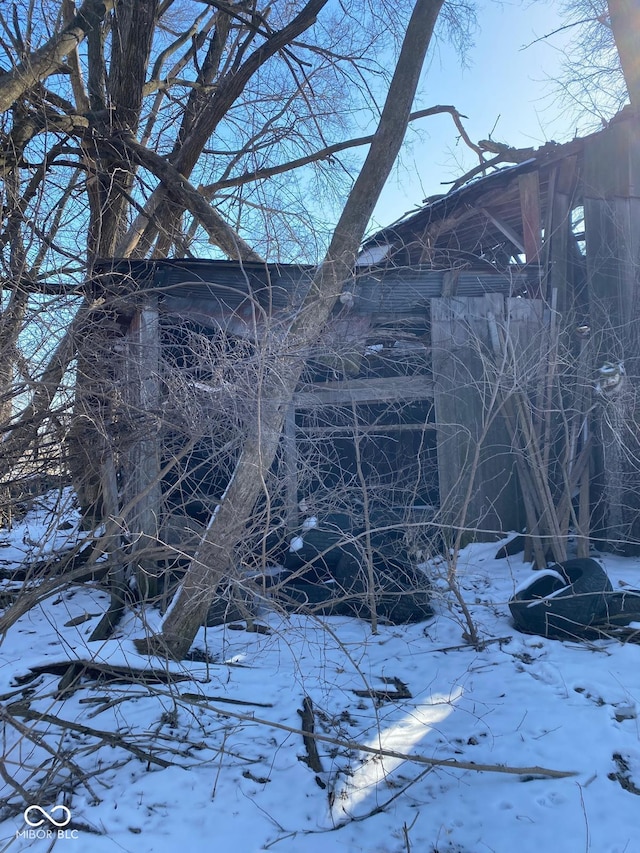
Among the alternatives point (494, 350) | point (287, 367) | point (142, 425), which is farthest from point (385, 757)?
point (494, 350)

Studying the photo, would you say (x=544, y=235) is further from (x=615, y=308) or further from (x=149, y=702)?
(x=149, y=702)

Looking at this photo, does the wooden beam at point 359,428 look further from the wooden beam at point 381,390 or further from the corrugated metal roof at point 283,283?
the corrugated metal roof at point 283,283

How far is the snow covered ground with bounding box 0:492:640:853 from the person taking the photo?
266 centimetres

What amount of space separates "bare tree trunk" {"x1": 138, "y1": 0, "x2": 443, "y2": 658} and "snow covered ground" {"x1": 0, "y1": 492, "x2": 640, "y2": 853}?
43 centimetres

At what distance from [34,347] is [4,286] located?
518mm

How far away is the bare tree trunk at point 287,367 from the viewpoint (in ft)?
13.6

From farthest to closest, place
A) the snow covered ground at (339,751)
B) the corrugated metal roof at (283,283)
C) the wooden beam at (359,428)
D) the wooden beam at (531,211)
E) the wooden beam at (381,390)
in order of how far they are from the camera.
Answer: the wooden beam at (531,211) < the wooden beam at (381,390) < the corrugated metal roof at (283,283) < the wooden beam at (359,428) < the snow covered ground at (339,751)

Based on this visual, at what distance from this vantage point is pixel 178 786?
9.87 feet

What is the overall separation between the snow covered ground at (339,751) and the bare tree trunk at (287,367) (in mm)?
434

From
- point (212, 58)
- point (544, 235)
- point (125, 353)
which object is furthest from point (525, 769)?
point (212, 58)

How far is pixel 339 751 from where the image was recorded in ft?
10.7

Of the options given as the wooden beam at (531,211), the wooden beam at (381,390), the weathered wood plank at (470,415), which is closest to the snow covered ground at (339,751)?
the weathered wood plank at (470,415)

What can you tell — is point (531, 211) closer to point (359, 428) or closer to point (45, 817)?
point (359, 428)

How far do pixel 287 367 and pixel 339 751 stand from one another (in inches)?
102
